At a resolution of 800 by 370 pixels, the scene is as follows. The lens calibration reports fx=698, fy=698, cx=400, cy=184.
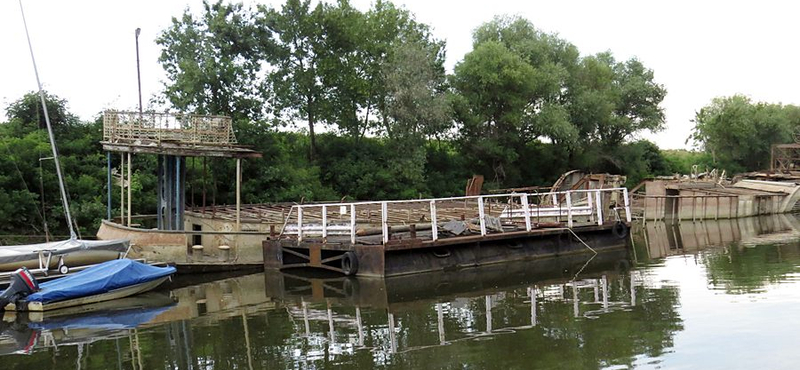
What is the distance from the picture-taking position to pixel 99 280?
55.2ft

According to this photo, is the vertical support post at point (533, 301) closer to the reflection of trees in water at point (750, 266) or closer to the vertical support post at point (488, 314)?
the vertical support post at point (488, 314)

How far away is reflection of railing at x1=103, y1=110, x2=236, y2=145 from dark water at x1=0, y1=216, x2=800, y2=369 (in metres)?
4.65

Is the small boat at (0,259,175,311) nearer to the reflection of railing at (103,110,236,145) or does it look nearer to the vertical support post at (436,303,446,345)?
the reflection of railing at (103,110,236,145)

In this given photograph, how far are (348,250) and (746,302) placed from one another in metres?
10.0

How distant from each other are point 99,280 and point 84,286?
0.41m

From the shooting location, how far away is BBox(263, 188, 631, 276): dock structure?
19188 mm

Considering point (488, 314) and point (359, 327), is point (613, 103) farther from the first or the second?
point (359, 327)

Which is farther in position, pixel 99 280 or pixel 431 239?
pixel 431 239

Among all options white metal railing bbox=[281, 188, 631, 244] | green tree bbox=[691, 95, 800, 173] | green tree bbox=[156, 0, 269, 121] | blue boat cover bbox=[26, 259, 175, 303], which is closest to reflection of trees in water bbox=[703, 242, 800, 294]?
white metal railing bbox=[281, 188, 631, 244]

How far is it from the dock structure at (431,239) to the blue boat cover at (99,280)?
4.31m

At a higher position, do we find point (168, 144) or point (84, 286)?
point (168, 144)

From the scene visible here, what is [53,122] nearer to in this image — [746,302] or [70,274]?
[70,274]

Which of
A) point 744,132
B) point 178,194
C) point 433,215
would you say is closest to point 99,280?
point 178,194

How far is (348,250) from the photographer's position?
19.5m
